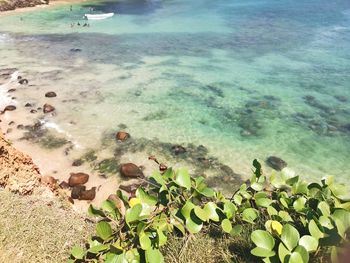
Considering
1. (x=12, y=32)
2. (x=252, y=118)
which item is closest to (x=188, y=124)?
(x=252, y=118)

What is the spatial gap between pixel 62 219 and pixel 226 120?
47.2 ft

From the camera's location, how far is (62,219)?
6664mm

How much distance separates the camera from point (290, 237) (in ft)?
15.0

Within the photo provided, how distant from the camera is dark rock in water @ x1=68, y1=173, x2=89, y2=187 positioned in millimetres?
14289

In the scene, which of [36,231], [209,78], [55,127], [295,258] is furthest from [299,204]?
[209,78]

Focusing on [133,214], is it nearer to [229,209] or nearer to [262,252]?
[229,209]

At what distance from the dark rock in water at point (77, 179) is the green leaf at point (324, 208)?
1105 centimetres

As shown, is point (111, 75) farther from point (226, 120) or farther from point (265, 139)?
point (265, 139)

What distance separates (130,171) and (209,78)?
13044 millimetres

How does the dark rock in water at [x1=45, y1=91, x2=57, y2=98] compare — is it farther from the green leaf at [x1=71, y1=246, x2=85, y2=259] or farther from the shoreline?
the shoreline

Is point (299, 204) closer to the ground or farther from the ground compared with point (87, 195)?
→ farther from the ground

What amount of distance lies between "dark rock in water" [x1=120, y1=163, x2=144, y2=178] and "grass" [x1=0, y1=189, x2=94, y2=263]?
7.69m

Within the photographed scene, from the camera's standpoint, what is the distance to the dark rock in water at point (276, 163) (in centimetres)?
1608

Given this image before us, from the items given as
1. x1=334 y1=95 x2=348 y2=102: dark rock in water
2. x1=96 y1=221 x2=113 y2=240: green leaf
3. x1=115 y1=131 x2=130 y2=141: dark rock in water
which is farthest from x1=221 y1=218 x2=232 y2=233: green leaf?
x1=334 y1=95 x2=348 y2=102: dark rock in water
